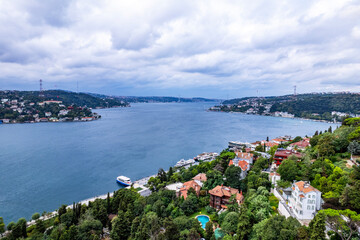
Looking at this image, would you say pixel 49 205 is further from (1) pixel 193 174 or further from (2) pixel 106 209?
(1) pixel 193 174

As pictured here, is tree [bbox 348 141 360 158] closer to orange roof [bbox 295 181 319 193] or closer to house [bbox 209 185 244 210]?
orange roof [bbox 295 181 319 193]

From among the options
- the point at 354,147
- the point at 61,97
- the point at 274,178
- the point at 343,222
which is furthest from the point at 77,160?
the point at 61,97

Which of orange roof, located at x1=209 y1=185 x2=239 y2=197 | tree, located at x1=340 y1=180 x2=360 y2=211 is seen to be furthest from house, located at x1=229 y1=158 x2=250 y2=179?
tree, located at x1=340 y1=180 x2=360 y2=211

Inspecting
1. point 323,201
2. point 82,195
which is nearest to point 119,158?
point 82,195

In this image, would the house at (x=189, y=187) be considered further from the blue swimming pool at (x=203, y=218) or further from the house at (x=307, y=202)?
the house at (x=307, y=202)

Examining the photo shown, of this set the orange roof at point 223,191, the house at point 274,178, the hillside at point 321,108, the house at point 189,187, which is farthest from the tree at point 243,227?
the hillside at point 321,108

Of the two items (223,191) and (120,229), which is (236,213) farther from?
(120,229)
